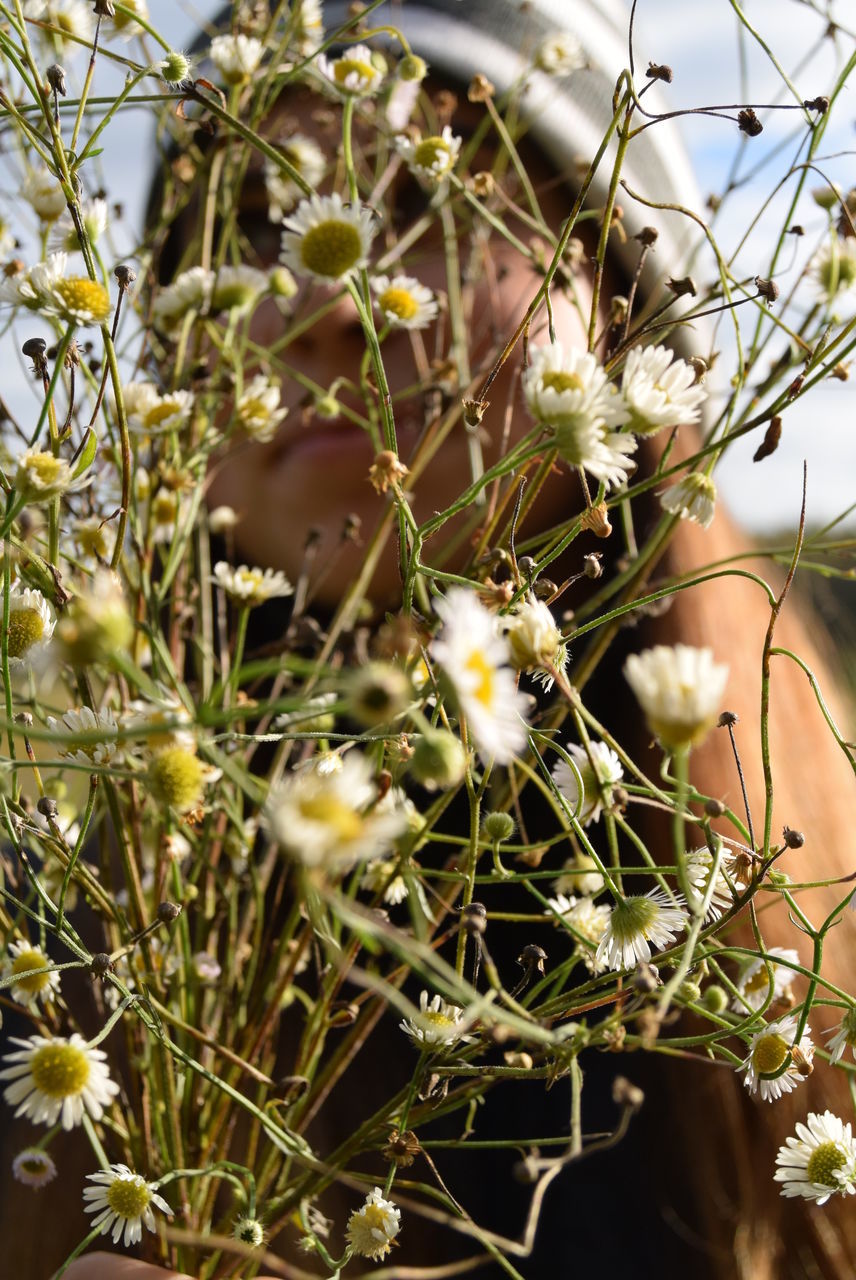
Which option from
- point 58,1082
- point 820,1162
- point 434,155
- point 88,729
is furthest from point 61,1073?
point 434,155

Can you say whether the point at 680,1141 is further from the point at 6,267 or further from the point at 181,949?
the point at 6,267

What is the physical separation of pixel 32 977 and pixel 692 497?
0.81 ft

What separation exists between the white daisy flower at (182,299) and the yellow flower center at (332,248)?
161 mm

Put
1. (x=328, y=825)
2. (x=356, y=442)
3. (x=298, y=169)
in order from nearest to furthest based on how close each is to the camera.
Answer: (x=328, y=825) < (x=298, y=169) < (x=356, y=442)

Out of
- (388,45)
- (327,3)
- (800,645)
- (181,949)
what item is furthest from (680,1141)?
(327,3)

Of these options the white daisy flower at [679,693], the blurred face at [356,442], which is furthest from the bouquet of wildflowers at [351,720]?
the blurred face at [356,442]

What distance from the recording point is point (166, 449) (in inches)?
16.2

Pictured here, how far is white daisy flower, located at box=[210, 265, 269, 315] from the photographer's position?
1.47 feet

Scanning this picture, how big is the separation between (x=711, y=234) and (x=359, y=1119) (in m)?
0.67

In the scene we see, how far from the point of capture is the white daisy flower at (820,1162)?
0.26 meters

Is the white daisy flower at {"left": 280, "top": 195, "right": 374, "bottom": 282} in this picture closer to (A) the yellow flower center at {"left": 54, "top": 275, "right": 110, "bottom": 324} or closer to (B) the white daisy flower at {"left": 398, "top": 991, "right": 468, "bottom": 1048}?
(A) the yellow flower center at {"left": 54, "top": 275, "right": 110, "bottom": 324}

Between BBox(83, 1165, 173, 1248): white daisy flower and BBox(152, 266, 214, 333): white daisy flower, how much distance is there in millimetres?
317

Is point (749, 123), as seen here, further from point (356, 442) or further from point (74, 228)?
point (356, 442)

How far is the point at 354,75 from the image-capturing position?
378 millimetres
